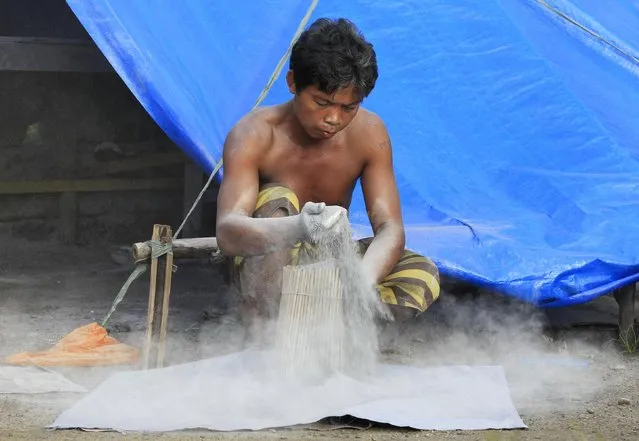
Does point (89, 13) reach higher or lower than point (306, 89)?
higher

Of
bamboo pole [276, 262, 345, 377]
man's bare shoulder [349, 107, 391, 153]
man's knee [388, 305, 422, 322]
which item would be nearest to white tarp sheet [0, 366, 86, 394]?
bamboo pole [276, 262, 345, 377]

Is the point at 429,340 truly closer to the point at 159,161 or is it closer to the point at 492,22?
the point at 492,22

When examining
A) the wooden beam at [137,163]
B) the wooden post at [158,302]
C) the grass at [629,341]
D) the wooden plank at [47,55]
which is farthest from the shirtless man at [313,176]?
the wooden beam at [137,163]

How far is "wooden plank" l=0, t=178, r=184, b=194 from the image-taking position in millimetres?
5555

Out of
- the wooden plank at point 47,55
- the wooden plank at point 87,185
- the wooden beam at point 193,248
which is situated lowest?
the wooden beam at point 193,248

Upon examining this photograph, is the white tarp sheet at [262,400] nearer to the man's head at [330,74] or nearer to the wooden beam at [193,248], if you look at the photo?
the wooden beam at [193,248]

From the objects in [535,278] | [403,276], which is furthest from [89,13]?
[535,278]

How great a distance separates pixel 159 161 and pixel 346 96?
8.88 ft

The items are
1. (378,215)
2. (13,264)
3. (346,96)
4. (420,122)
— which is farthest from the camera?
(13,264)

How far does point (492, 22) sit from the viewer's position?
4957 millimetres

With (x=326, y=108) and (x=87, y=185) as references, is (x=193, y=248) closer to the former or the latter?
(x=326, y=108)

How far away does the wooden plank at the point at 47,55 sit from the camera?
490 cm

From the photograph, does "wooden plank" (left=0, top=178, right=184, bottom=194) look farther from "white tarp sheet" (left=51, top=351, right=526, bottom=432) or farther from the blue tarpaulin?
"white tarp sheet" (left=51, top=351, right=526, bottom=432)

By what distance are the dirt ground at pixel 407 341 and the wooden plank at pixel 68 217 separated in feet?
0.93
